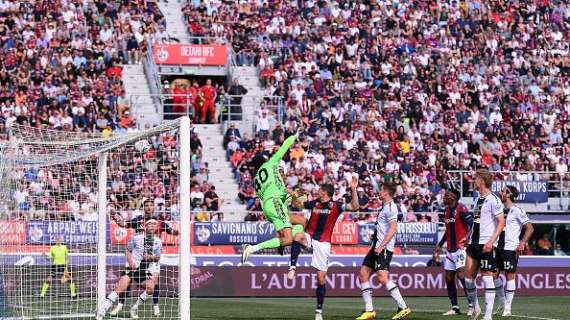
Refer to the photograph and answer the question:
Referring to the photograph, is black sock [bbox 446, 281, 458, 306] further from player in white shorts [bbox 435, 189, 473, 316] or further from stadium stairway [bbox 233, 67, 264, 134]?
stadium stairway [bbox 233, 67, 264, 134]

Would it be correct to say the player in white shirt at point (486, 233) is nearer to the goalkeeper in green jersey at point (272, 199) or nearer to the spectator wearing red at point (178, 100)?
the goalkeeper in green jersey at point (272, 199)

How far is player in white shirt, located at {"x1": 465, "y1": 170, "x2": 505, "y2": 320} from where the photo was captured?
65.1 feet

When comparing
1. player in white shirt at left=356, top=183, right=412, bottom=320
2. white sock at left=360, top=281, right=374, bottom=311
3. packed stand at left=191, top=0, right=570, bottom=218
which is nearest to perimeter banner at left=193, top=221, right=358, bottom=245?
packed stand at left=191, top=0, right=570, bottom=218

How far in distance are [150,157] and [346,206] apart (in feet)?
34.3

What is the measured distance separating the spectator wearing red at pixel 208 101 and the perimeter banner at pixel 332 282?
11502mm

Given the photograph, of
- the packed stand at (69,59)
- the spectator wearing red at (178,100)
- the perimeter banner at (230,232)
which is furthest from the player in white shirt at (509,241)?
the spectator wearing red at (178,100)

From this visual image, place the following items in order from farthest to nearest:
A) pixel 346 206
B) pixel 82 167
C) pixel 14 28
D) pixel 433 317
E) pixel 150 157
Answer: pixel 14 28, pixel 346 206, pixel 150 157, pixel 82 167, pixel 433 317

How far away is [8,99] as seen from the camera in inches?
1528

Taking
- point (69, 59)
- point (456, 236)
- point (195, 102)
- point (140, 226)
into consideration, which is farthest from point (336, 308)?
point (195, 102)

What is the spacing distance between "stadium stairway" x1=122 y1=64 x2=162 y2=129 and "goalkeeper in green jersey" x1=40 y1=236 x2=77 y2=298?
15.3 meters

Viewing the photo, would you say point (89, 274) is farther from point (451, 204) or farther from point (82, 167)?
→ point (451, 204)

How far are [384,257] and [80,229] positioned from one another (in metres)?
8.34

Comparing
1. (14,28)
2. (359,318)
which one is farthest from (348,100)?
(359,318)

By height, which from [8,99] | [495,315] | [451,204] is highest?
[8,99]
